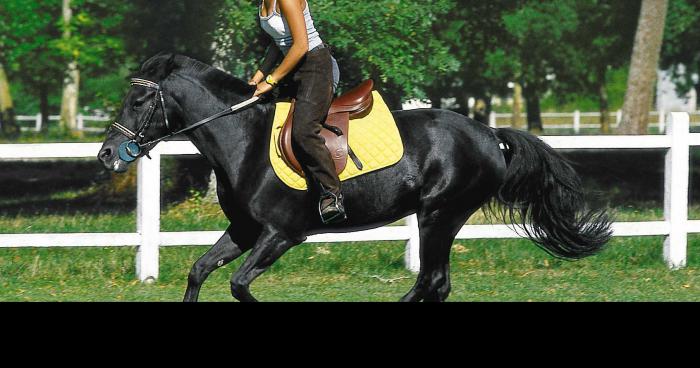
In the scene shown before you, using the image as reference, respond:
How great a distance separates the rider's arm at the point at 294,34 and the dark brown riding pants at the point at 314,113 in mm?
143

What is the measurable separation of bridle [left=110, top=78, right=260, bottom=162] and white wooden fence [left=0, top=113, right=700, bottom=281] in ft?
8.52

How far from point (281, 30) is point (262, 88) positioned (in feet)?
1.22

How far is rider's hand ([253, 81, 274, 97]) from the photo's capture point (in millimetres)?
6855

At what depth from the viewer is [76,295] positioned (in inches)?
348

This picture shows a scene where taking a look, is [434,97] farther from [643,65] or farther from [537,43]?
[537,43]

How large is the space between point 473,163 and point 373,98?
0.80 meters

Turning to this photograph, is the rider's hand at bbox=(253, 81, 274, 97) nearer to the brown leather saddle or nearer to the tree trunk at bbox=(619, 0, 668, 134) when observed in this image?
the brown leather saddle

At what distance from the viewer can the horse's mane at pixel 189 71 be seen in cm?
698

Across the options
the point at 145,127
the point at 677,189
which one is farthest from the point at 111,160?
the point at 677,189

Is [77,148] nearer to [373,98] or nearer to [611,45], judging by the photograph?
[373,98]

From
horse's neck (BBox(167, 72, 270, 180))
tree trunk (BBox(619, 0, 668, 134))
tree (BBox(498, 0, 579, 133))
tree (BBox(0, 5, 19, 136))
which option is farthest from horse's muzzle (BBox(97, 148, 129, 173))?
tree (BBox(0, 5, 19, 136))

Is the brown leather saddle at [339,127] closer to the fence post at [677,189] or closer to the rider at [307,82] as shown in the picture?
the rider at [307,82]

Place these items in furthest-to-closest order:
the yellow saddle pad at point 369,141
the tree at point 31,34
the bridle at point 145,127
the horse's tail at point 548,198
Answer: the tree at point 31,34
the horse's tail at point 548,198
the yellow saddle pad at point 369,141
the bridle at point 145,127

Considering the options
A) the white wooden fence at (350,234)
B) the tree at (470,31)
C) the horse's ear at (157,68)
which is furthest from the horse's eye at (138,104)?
the tree at (470,31)
